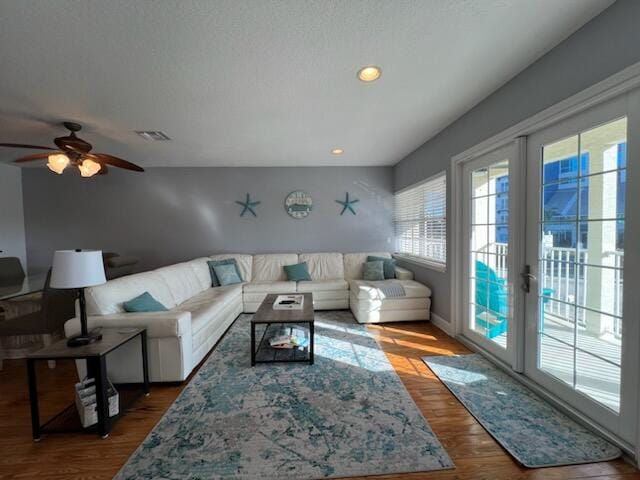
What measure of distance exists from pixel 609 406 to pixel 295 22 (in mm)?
2957

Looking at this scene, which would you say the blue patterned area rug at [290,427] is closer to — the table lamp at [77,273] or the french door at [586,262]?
the table lamp at [77,273]

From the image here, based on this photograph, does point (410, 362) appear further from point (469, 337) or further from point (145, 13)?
point (145, 13)

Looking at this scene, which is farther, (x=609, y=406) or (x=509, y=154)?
(x=509, y=154)

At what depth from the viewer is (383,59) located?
1902mm

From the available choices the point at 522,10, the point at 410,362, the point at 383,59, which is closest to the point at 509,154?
the point at 522,10

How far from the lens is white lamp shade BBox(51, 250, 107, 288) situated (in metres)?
1.76

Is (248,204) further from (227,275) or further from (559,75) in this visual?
(559,75)

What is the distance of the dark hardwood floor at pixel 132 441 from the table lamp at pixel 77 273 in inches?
23.8

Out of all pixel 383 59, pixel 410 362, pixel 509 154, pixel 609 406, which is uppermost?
pixel 383 59

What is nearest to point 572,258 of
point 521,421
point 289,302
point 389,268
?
point 521,421

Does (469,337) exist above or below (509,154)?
below

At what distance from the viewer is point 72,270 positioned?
5.83 feet

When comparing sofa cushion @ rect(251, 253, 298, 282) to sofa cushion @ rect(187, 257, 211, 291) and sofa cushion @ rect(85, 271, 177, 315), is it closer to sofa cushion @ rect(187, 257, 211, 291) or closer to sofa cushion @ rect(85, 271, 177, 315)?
sofa cushion @ rect(187, 257, 211, 291)

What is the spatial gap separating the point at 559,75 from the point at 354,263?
353cm
